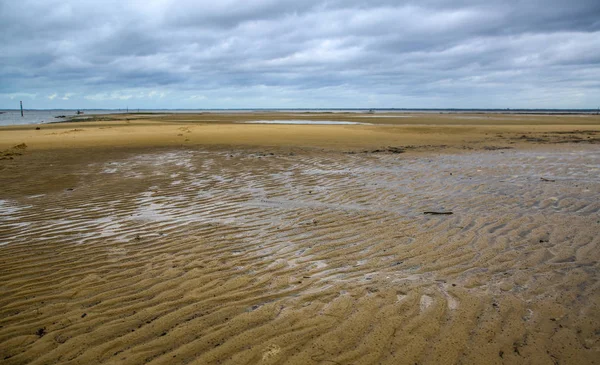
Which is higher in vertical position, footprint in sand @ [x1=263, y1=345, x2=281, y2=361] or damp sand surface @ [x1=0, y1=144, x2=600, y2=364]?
damp sand surface @ [x1=0, y1=144, x2=600, y2=364]

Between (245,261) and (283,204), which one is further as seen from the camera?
(283,204)

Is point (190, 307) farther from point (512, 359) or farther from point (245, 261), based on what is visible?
point (512, 359)

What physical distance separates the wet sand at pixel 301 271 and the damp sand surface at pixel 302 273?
0.02 m

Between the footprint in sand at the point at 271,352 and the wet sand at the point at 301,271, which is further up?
the wet sand at the point at 301,271

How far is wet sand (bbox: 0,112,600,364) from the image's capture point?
326 cm

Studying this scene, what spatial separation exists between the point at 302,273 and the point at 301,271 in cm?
6

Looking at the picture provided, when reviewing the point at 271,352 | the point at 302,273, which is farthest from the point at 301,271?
the point at 271,352

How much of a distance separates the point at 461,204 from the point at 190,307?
581cm

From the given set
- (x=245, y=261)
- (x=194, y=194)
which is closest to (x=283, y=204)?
(x=194, y=194)

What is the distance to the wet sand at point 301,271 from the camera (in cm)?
326

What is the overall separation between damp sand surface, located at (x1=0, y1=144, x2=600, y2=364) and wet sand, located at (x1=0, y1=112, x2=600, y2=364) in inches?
0.9

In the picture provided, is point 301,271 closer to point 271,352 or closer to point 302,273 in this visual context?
point 302,273

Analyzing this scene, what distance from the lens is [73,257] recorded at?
5211 mm

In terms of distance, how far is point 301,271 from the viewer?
15.4 ft
